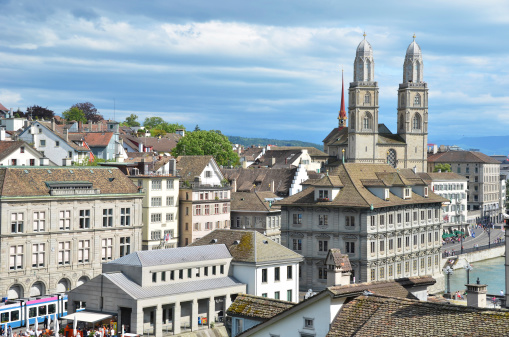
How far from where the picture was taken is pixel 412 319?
75.0 feet

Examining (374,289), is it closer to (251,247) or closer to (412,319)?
(412,319)

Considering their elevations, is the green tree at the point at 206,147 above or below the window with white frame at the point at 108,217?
above

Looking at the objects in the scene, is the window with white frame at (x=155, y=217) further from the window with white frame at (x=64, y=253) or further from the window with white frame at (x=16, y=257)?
the window with white frame at (x=16, y=257)

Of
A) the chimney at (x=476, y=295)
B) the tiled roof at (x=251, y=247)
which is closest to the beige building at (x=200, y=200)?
the tiled roof at (x=251, y=247)

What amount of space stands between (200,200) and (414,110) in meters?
82.9

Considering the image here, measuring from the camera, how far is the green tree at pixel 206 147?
13362 centimetres

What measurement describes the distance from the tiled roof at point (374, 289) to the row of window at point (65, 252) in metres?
42.9

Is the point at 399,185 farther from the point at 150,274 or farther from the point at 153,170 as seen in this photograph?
the point at 150,274

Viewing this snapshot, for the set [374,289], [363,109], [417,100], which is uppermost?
[417,100]

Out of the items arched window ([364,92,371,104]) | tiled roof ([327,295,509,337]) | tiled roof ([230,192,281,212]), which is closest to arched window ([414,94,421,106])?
arched window ([364,92,371,104])

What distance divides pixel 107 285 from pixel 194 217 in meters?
35.7

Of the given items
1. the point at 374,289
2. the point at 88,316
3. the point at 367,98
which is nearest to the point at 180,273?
the point at 88,316

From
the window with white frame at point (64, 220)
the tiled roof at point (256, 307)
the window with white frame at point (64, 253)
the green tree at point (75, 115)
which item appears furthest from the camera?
the green tree at point (75, 115)

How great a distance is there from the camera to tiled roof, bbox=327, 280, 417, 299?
24.7 m
